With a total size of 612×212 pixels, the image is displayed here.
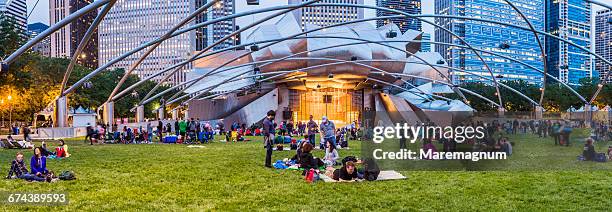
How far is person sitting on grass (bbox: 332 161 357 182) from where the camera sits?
12.1 m

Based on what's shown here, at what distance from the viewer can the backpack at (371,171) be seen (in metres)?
12.1

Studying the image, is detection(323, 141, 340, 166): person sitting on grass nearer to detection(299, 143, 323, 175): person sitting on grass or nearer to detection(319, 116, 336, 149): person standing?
detection(319, 116, 336, 149): person standing

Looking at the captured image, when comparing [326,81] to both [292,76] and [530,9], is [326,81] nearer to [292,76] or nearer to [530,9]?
[292,76]

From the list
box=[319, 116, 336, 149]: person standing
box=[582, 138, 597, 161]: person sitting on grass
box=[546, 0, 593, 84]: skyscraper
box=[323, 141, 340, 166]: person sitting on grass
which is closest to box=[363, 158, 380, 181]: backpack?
box=[323, 141, 340, 166]: person sitting on grass

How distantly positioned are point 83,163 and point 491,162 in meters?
12.0

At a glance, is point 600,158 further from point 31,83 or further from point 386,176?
point 31,83

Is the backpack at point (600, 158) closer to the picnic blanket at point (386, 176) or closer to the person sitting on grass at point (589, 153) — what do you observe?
the person sitting on grass at point (589, 153)

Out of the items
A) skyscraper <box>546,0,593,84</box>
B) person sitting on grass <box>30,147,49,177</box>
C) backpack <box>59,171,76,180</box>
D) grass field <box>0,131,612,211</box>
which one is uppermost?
skyscraper <box>546,0,593,84</box>

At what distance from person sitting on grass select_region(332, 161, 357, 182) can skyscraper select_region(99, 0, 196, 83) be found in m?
156

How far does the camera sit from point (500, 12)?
570 ft

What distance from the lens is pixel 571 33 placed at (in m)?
140

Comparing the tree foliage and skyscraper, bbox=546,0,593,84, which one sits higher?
skyscraper, bbox=546,0,593,84

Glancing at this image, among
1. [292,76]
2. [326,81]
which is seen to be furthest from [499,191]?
[326,81]

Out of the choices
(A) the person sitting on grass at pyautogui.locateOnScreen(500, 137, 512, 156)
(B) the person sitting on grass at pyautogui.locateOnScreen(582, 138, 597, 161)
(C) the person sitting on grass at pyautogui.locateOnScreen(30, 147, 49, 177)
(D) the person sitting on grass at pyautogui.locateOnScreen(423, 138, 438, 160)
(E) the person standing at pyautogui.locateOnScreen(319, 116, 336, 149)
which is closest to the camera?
(C) the person sitting on grass at pyautogui.locateOnScreen(30, 147, 49, 177)
